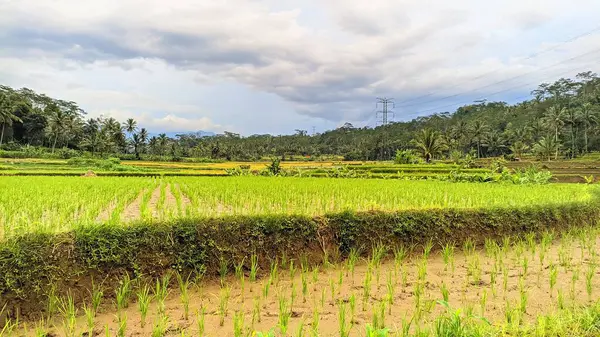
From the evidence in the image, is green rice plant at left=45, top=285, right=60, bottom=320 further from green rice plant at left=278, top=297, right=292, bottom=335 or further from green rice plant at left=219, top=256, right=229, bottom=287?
green rice plant at left=278, top=297, right=292, bottom=335

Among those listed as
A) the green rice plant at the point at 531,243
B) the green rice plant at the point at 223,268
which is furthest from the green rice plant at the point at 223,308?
the green rice plant at the point at 531,243

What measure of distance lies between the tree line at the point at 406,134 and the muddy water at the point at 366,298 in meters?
41.3

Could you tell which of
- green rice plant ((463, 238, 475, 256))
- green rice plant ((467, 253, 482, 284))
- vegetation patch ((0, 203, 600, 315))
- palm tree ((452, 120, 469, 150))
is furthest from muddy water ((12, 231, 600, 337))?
palm tree ((452, 120, 469, 150))

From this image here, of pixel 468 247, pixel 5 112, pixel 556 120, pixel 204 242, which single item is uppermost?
pixel 5 112

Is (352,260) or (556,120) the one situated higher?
(556,120)

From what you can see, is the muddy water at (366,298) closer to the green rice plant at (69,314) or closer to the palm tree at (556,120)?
the green rice plant at (69,314)

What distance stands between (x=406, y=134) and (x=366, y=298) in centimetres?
7827

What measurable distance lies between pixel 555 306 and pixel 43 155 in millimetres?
55398

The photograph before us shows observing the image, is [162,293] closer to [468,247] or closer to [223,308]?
[223,308]

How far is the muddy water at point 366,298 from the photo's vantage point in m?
3.63

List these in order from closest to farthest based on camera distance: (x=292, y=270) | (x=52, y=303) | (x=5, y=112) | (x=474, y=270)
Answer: (x=52, y=303) → (x=292, y=270) → (x=474, y=270) → (x=5, y=112)

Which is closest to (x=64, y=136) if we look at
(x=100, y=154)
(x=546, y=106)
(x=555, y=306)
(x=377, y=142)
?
(x=100, y=154)

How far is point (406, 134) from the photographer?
78375 mm

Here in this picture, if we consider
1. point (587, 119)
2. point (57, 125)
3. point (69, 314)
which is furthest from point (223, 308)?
point (57, 125)
